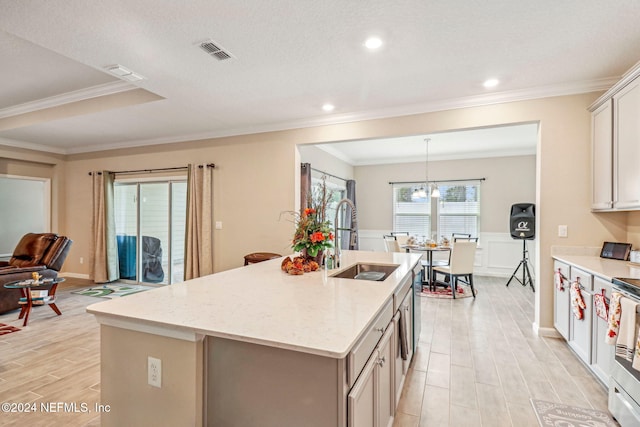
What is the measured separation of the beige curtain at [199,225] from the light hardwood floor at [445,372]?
151 cm

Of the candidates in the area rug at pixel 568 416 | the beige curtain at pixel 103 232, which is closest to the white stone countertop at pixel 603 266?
the area rug at pixel 568 416

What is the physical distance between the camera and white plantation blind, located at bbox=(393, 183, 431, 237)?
24.2 ft

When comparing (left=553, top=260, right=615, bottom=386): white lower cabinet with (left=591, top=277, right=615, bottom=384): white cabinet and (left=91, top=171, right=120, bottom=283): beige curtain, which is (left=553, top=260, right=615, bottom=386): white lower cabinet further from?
(left=91, top=171, right=120, bottom=283): beige curtain

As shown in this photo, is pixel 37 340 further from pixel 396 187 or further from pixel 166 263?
pixel 396 187

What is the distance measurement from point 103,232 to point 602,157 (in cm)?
754

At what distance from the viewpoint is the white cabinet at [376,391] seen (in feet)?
3.88

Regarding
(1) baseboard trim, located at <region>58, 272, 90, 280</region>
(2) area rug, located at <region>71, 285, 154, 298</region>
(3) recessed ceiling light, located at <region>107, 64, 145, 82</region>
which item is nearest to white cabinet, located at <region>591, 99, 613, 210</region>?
(3) recessed ceiling light, located at <region>107, 64, 145, 82</region>

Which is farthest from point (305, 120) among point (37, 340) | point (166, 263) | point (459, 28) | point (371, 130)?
point (37, 340)

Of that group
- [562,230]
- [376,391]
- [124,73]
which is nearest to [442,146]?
[562,230]

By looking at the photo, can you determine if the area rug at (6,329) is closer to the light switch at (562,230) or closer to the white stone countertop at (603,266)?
the white stone countertop at (603,266)

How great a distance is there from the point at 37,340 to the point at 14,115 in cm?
350

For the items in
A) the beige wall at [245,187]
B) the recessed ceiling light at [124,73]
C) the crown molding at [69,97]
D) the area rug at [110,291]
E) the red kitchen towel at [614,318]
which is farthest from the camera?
the area rug at [110,291]

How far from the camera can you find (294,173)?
453 cm

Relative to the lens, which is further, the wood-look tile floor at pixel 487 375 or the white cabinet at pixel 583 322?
the white cabinet at pixel 583 322
